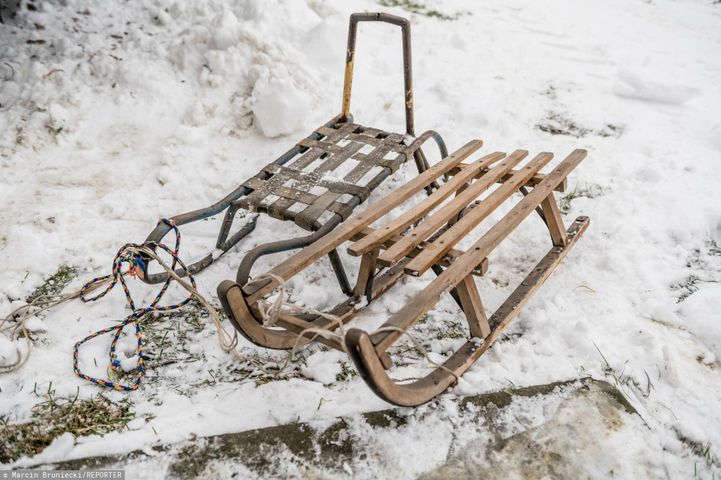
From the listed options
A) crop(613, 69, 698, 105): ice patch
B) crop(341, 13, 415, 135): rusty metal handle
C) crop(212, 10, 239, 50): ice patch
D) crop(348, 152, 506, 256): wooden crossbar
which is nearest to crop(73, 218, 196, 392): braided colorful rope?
crop(348, 152, 506, 256): wooden crossbar

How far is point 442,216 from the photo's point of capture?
2824mm

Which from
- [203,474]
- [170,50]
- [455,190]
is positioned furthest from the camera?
[170,50]

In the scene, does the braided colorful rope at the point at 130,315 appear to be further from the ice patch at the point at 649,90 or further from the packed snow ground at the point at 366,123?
the ice patch at the point at 649,90

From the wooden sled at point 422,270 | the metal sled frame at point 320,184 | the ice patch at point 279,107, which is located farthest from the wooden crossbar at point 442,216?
the ice patch at point 279,107

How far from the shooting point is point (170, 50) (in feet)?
15.5

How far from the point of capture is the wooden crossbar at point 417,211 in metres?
2.57

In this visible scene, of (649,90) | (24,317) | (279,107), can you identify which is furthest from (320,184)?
(649,90)

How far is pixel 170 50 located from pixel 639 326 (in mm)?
4159

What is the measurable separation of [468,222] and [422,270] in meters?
0.57

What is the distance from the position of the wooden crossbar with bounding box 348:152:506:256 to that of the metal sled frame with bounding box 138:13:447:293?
23 cm

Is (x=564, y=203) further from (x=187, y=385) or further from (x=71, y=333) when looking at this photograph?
(x=71, y=333)

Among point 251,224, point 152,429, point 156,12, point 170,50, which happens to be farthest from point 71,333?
point 156,12

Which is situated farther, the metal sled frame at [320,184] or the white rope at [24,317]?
the metal sled frame at [320,184]

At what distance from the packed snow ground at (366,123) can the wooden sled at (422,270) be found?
145mm
